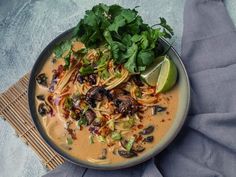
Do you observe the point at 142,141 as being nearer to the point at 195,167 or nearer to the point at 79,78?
the point at 195,167

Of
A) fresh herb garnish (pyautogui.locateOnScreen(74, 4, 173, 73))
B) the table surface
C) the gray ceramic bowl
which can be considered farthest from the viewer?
the table surface

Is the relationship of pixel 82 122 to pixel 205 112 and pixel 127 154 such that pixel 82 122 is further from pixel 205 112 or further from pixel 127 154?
pixel 205 112

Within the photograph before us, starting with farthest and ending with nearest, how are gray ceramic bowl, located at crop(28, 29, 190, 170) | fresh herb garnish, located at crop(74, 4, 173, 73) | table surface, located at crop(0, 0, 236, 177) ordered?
table surface, located at crop(0, 0, 236, 177), fresh herb garnish, located at crop(74, 4, 173, 73), gray ceramic bowl, located at crop(28, 29, 190, 170)

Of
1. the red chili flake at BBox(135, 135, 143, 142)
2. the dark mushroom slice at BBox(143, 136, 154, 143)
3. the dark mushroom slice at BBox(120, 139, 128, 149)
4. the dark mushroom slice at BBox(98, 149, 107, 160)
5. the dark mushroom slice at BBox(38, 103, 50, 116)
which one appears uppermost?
the dark mushroom slice at BBox(38, 103, 50, 116)

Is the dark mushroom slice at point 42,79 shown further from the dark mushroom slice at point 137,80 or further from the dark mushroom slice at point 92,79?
the dark mushroom slice at point 137,80

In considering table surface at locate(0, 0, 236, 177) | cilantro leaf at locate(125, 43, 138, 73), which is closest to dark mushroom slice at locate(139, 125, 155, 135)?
cilantro leaf at locate(125, 43, 138, 73)

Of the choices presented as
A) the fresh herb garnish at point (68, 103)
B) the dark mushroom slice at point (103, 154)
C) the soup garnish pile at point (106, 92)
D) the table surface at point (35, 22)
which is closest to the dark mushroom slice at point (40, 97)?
the soup garnish pile at point (106, 92)

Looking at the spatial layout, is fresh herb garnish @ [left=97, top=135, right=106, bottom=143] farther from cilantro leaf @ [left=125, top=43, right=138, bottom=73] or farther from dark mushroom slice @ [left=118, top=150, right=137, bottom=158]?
cilantro leaf @ [left=125, top=43, right=138, bottom=73]

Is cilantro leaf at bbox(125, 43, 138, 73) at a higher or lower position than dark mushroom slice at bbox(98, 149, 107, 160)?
higher
